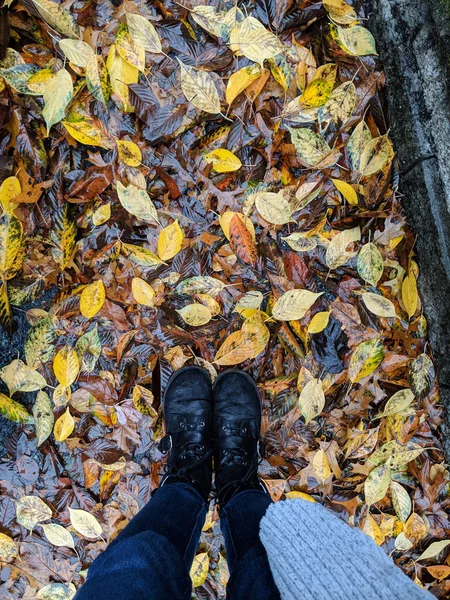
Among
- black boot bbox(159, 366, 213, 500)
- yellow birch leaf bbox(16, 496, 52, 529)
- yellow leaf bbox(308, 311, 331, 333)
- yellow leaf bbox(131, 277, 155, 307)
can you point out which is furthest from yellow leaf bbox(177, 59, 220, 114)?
yellow birch leaf bbox(16, 496, 52, 529)

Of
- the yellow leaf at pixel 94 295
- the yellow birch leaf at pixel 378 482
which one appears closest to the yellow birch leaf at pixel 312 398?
the yellow birch leaf at pixel 378 482

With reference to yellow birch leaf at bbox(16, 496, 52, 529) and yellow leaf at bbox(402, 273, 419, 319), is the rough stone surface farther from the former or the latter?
yellow birch leaf at bbox(16, 496, 52, 529)

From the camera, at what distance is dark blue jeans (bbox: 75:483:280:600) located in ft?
2.38

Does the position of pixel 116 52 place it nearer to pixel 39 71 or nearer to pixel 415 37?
pixel 39 71

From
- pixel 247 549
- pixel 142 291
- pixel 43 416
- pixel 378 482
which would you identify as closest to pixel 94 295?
pixel 142 291

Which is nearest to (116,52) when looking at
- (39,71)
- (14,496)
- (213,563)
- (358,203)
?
(39,71)

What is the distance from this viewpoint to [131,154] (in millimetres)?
1008

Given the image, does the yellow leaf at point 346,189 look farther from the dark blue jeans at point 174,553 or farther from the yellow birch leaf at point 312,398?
the dark blue jeans at point 174,553

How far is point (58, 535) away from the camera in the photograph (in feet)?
3.69

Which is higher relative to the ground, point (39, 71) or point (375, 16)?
point (375, 16)

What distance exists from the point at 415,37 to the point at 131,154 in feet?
2.32

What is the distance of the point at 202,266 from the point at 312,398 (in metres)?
0.45

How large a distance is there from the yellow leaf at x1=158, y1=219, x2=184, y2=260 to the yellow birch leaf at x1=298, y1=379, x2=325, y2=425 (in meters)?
0.49

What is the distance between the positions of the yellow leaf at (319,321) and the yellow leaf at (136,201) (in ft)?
1.56
